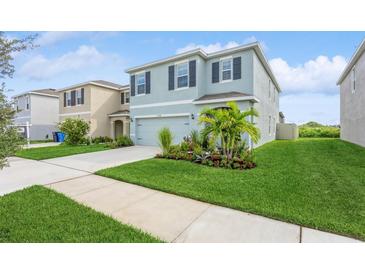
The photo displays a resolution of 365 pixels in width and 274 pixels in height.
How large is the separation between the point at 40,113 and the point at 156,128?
18.7 metres

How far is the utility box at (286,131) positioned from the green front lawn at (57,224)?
69.2 ft

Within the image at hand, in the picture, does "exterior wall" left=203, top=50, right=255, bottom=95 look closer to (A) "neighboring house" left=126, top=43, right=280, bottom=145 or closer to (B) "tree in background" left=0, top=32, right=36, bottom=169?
(A) "neighboring house" left=126, top=43, right=280, bottom=145

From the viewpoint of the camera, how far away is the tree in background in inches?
117

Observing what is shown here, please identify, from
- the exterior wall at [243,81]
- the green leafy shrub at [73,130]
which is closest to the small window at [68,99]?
the green leafy shrub at [73,130]

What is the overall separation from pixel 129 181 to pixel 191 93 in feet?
27.2

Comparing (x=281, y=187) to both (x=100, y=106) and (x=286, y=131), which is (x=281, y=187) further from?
(x=100, y=106)

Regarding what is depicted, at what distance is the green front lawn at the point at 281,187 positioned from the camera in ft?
11.3

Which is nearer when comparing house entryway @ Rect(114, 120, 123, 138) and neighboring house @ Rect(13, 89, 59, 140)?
house entryway @ Rect(114, 120, 123, 138)

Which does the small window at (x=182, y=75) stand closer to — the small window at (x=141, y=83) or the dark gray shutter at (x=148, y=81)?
the dark gray shutter at (x=148, y=81)

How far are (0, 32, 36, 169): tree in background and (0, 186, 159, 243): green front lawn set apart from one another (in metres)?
1.02

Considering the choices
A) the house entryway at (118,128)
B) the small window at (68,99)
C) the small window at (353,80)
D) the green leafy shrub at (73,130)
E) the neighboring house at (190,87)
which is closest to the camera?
the neighboring house at (190,87)

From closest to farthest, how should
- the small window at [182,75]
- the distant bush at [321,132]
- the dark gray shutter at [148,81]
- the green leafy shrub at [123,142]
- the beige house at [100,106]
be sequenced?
the small window at [182,75], the green leafy shrub at [123,142], the dark gray shutter at [148,81], the beige house at [100,106], the distant bush at [321,132]

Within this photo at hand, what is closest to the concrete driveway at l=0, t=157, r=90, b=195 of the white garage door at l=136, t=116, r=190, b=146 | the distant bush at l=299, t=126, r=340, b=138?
the white garage door at l=136, t=116, r=190, b=146
